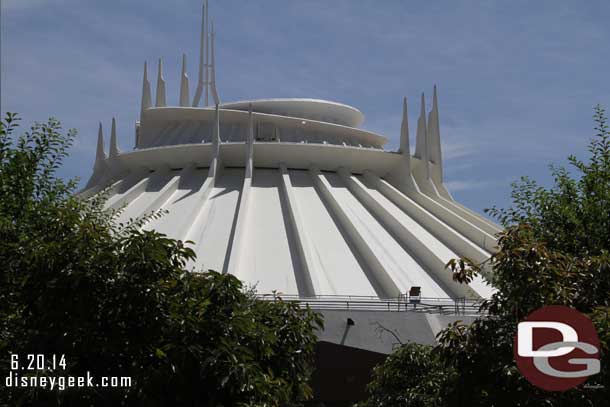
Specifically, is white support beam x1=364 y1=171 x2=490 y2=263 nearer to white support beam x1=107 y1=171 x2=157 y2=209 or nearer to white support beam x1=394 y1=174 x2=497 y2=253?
white support beam x1=394 y1=174 x2=497 y2=253

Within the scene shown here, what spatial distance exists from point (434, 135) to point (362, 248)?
547 inches

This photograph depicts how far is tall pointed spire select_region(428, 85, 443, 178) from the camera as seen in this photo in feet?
148

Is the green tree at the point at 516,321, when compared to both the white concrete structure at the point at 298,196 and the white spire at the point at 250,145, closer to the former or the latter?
the white concrete structure at the point at 298,196

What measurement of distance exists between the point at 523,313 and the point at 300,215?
21.0 meters

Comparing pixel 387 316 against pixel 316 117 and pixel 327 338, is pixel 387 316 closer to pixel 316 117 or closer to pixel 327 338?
pixel 327 338

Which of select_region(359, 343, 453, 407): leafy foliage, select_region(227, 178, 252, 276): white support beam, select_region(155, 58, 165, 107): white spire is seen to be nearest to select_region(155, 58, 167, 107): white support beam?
select_region(155, 58, 165, 107): white spire

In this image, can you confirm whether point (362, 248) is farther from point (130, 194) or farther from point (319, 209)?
point (130, 194)

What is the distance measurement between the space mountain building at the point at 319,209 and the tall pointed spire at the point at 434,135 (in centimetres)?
6

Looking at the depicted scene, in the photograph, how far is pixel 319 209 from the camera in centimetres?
3697

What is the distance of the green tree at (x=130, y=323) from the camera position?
14828 millimetres

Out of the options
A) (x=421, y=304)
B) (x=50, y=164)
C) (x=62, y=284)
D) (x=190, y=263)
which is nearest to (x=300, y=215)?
(x=190, y=263)

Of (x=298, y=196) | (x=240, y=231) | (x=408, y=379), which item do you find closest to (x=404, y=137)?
(x=298, y=196)

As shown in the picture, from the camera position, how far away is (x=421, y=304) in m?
28.1

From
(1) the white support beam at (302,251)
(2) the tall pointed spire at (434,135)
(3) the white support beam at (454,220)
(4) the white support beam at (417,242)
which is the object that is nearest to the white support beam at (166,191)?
(1) the white support beam at (302,251)
